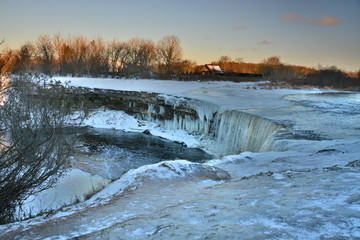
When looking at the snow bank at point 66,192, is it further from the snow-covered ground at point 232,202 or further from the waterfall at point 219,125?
the waterfall at point 219,125

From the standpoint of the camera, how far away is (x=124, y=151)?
15.1 m

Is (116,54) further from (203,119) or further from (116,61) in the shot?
(203,119)

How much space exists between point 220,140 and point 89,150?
23.0ft

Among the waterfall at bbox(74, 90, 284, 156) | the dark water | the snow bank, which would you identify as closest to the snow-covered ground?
the snow bank

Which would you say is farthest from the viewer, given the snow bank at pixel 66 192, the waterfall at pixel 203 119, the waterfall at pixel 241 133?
the waterfall at pixel 203 119

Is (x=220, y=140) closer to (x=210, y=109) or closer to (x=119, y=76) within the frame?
(x=210, y=109)

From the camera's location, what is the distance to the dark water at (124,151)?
1222cm

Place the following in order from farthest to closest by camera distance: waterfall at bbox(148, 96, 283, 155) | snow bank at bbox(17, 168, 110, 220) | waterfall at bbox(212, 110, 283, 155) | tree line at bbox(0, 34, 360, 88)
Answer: tree line at bbox(0, 34, 360, 88), waterfall at bbox(148, 96, 283, 155), waterfall at bbox(212, 110, 283, 155), snow bank at bbox(17, 168, 110, 220)

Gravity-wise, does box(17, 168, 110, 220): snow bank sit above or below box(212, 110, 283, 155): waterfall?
below

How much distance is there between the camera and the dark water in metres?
12.2

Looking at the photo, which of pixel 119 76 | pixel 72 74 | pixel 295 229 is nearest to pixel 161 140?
pixel 295 229

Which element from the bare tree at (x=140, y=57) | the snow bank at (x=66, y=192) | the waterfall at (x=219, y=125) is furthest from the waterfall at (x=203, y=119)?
the bare tree at (x=140, y=57)

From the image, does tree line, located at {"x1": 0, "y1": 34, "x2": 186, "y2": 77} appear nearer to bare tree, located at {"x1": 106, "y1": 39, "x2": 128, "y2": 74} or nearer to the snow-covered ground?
bare tree, located at {"x1": 106, "y1": 39, "x2": 128, "y2": 74}

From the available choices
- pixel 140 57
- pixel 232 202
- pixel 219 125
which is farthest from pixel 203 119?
pixel 140 57
